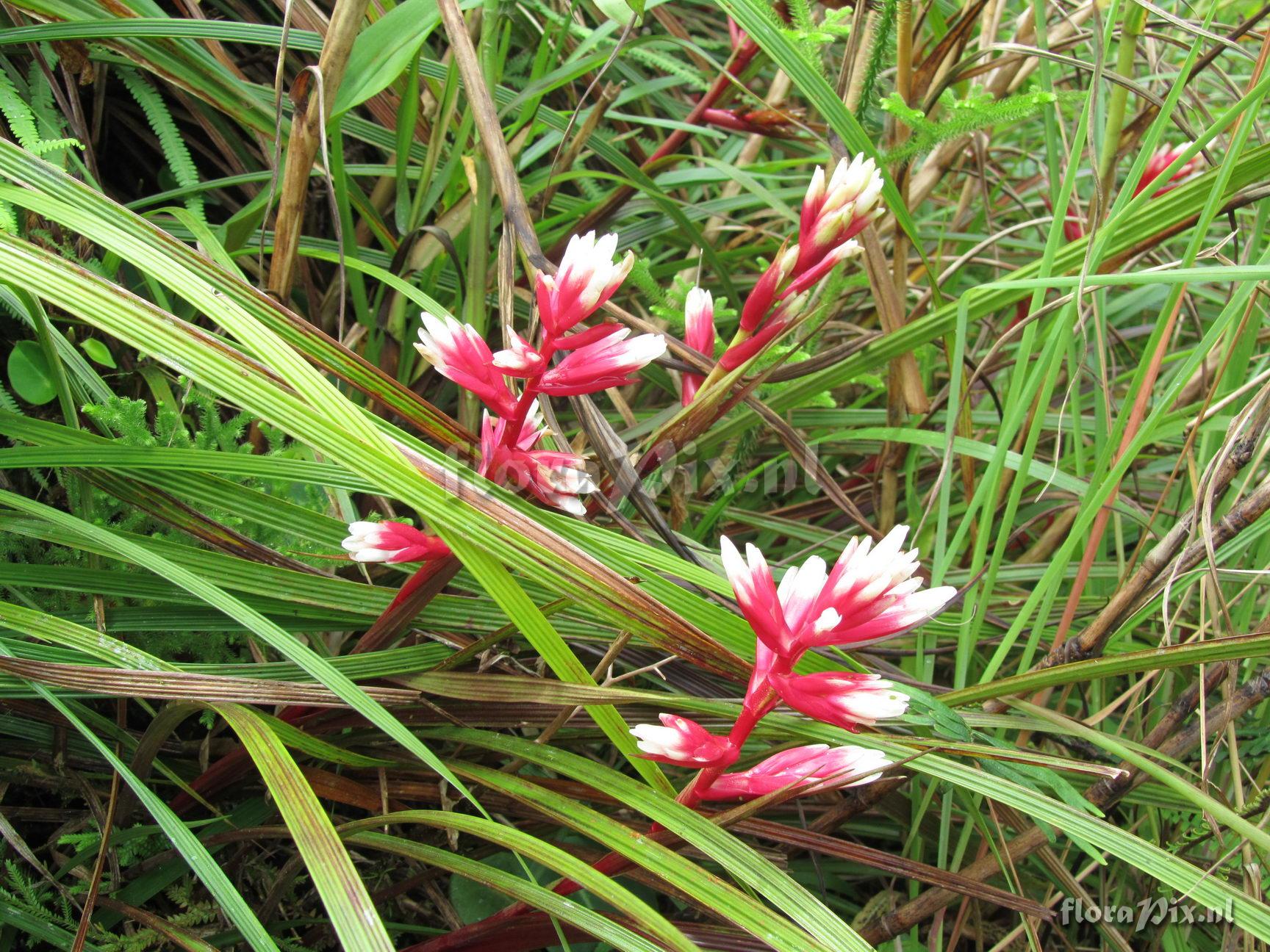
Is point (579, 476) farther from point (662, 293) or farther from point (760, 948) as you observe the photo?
point (662, 293)

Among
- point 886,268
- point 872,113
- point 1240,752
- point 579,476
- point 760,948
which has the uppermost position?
point 872,113

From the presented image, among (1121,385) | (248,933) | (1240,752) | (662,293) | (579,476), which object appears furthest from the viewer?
(1121,385)

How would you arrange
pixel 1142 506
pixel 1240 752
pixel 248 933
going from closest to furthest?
pixel 248 933, pixel 1240 752, pixel 1142 506

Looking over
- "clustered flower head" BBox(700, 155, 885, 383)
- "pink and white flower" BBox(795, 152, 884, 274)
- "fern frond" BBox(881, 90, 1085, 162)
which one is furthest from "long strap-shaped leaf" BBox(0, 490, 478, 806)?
"fern frond" BBox(881, 90, 1085, 162)

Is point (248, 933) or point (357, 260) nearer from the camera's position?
point (248, 933)

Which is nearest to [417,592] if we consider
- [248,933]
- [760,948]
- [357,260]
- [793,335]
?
[248,933]

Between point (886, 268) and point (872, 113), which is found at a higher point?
point (872, 113)

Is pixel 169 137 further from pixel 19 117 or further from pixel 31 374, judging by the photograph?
pixel 31 374
